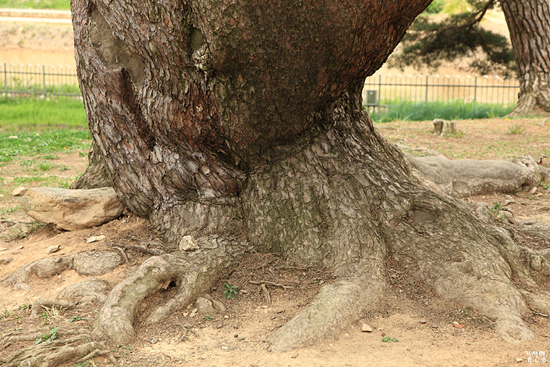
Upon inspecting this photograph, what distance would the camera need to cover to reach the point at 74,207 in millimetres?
4102

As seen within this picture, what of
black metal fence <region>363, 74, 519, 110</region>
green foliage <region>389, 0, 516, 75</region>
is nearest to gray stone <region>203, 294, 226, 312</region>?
green foliage <region>389, 0, 516, 75</region>

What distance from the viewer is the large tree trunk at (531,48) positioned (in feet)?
30.8

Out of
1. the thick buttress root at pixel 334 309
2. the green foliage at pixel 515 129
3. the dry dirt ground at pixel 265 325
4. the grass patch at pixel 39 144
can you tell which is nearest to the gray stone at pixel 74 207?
the dry dirt ground at pixel 265 325

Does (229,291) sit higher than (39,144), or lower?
lower

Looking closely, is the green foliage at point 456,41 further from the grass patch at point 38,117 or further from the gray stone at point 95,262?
the gray stone at point 95,262

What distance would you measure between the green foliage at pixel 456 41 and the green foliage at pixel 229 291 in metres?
12.1

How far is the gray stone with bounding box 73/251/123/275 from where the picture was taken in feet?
11.2

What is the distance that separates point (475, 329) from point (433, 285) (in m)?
0.42

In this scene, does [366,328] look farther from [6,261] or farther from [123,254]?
[6,261]

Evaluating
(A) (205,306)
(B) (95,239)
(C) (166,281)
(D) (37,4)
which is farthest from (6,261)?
(D) (37,4)

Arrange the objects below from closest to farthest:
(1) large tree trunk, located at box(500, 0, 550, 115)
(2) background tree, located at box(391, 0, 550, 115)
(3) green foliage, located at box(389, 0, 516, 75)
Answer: (1) large tree trunk, located at box(500, 0, 550, 115) < (2) background tree, located at box(391, 0, 550, 115) < (3) green foliage, located at box(389, 0, 516, 75)

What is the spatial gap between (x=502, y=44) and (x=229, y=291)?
43.5ft

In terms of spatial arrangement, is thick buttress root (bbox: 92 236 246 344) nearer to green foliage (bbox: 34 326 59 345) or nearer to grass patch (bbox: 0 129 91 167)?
green foliage (bbox: 34 326 59 345)

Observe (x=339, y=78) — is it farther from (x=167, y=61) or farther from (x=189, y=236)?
(x=189, y=236)
